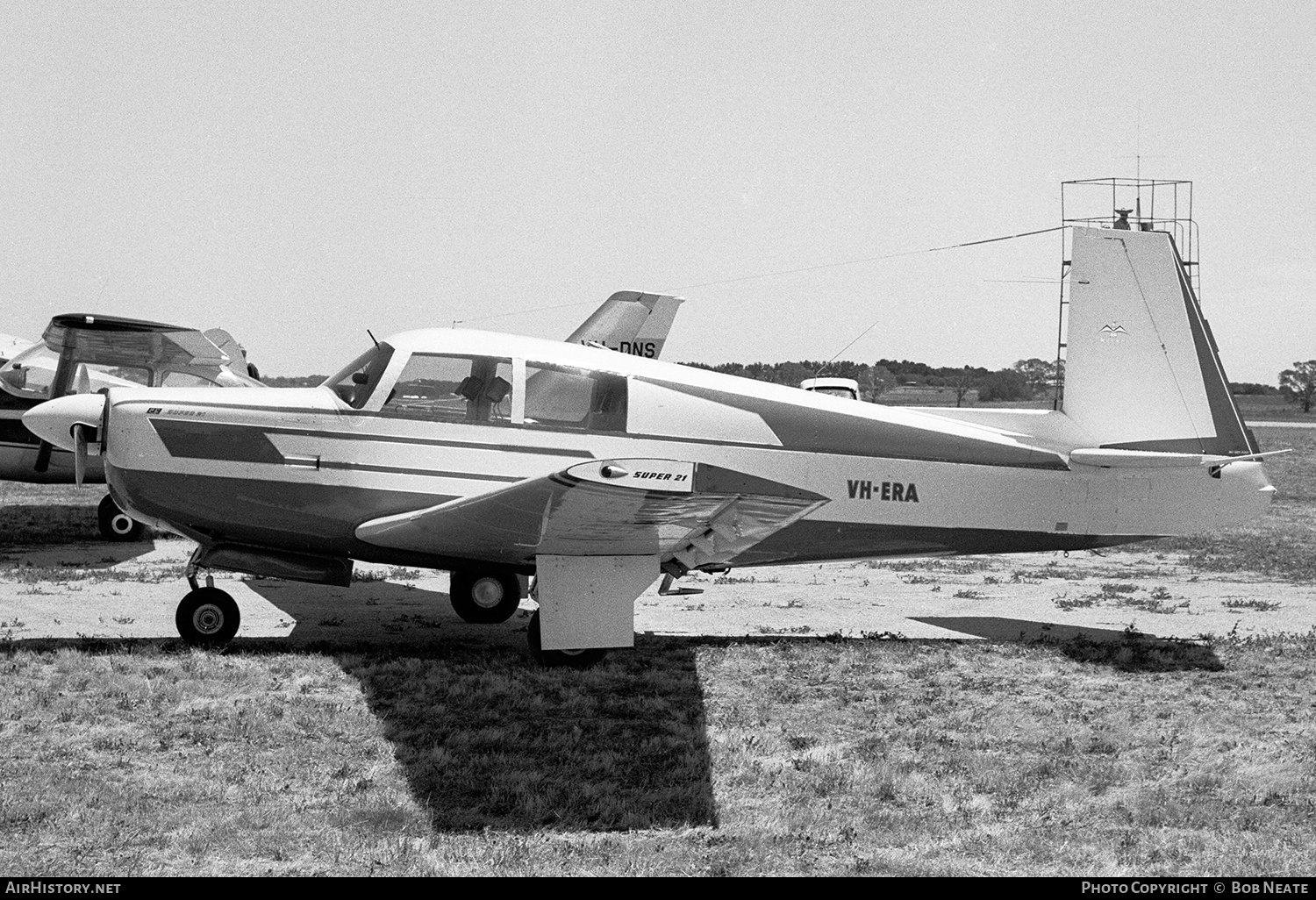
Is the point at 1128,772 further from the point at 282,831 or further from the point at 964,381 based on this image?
the point at 964,381

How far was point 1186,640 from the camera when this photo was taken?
909 cm

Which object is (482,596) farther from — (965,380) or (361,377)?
(965,380)

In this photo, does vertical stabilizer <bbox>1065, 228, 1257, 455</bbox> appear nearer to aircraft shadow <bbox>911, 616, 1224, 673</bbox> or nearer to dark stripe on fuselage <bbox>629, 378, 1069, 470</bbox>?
dark stripe on fuselage <bbox>629, 378, 1069, 470</bbox>

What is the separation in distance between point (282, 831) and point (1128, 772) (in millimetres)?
4004

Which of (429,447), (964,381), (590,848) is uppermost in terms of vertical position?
(964,381)

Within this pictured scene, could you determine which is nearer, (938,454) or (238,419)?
(238,419)

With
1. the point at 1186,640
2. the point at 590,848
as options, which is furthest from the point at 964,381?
the point at 590,848

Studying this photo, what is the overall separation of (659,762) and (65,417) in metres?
5.52

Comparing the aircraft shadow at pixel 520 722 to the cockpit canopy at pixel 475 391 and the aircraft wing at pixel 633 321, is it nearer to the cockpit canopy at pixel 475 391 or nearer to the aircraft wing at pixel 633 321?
the cockpit canopy at pixel 475 391

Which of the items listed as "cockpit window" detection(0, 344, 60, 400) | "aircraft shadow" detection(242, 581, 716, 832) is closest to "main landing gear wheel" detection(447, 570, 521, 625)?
"aircraft shadow" detection(242, 581, 716, 832)

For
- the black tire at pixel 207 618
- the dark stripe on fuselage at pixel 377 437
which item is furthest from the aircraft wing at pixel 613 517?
the black tire at pixel 207 618

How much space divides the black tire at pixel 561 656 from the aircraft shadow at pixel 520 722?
78 millimetres

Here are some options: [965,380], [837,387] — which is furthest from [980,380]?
[837,387]

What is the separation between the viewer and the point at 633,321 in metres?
19.0
